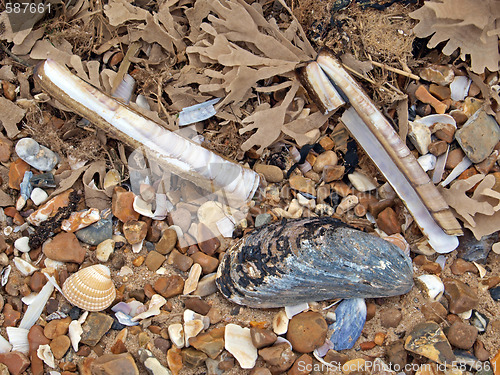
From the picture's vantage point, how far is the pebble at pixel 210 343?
203 cm

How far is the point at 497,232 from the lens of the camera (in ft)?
7.59

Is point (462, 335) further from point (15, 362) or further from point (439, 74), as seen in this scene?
point (15, 362)

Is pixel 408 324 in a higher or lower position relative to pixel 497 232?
lower

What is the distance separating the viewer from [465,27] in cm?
227

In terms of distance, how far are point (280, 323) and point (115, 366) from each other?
0.87 m

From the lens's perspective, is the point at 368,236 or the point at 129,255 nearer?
the point at 368,236

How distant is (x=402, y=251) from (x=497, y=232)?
61 centimetres

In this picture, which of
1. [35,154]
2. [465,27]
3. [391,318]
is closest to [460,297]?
[391,318]

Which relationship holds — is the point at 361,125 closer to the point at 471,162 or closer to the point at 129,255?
the point at 471,162

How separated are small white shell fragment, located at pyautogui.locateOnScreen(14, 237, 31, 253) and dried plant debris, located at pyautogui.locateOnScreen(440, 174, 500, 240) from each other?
2.47 m

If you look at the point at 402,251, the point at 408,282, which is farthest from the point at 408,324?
the point at 402,251

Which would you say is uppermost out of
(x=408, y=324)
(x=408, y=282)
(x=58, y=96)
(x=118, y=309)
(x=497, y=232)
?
(x=58, y=96)

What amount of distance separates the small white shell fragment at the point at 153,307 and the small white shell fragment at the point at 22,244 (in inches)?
30.2

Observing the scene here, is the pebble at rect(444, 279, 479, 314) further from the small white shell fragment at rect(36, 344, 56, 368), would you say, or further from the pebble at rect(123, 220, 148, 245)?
the small white shell fragment at rect(36, 344, 56, 368)
